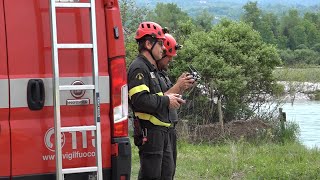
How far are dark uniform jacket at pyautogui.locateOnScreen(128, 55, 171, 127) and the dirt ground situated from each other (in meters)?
8.63

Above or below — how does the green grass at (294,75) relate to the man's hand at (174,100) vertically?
above

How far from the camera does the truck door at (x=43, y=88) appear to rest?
462cm

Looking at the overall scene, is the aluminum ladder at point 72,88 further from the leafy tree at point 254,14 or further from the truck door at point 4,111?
the leafy tree at point 254,14

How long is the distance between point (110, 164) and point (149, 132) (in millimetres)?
1476

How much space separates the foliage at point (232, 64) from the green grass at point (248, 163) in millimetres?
4414

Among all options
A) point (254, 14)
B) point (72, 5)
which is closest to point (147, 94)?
point (72, 5)

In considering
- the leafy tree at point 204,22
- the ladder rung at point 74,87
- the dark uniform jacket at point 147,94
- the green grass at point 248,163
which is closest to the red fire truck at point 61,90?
the ladder rung at point 74,87

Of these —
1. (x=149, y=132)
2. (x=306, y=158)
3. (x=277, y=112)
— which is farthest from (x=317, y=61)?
(x=149, y=132)

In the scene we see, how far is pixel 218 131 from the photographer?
15.7 m

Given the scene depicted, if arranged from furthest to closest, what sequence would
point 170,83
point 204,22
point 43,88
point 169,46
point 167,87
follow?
point 204,22, point 169,46, point 170,83, point 167,87, point 43,88

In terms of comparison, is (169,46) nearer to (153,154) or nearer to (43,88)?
(153,154)

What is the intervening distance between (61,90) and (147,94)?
1.64 m

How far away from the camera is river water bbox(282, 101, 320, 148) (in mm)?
17003

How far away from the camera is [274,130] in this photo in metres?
15.9
